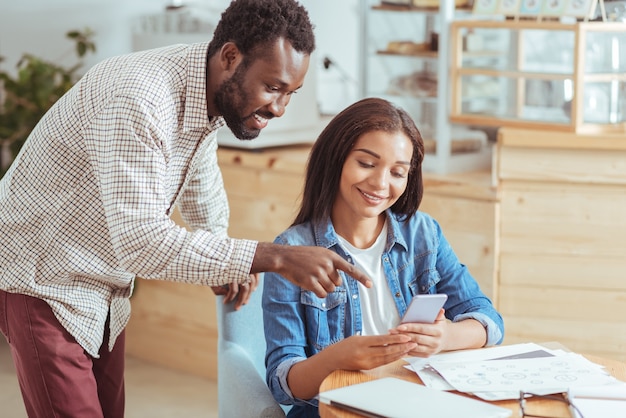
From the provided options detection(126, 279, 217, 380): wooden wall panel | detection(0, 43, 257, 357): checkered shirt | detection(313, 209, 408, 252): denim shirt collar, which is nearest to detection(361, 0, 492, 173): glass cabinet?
detection(126, 279, 217, 380): wooden wall panel

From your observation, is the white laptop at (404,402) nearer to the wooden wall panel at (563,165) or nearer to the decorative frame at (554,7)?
the wooden wall panel at (563,165)

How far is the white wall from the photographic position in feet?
12.3

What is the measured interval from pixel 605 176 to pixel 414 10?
851 mm

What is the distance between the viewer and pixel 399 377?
1594mm

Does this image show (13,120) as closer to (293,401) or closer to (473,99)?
(473,99)

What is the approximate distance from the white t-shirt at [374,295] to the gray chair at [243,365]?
24 centimetres

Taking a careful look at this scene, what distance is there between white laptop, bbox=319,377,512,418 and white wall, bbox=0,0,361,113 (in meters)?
2.32

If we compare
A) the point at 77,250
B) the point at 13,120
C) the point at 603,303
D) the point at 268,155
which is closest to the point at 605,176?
the point at 603,303

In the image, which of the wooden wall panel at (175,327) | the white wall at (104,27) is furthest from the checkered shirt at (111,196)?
the white wall at (104,27)

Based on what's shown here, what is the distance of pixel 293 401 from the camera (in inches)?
69.2

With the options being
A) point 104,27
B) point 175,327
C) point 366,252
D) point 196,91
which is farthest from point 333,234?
point 104,27

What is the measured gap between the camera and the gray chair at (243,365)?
1.80 m

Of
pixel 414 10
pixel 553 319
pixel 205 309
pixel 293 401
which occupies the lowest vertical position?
pixel 205 309

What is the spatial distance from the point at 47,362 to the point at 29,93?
73.3 inches
